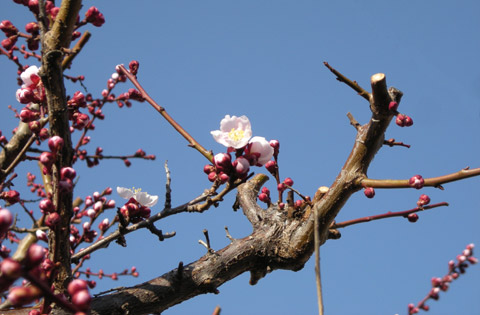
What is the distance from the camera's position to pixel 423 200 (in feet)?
7.60

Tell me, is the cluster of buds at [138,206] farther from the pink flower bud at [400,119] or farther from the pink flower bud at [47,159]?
the pink flower bud at [400,119]

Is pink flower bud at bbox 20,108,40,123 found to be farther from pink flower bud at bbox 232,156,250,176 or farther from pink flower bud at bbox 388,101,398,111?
pink flower bud at bbox 388,101,398,111

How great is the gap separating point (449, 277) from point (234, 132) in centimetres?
400

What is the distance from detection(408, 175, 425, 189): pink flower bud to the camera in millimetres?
1883

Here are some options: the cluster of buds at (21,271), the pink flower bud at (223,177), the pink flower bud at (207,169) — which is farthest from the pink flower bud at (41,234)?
the cluster of buds at (21,271)

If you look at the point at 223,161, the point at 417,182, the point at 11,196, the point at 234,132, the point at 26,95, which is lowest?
the point at 417,182

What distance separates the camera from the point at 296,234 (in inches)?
91.5

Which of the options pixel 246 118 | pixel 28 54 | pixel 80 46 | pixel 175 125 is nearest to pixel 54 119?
pixel 80 46

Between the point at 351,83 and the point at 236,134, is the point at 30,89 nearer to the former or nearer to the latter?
the point at 236,134

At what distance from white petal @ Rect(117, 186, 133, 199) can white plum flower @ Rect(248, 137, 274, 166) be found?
0.68 metres

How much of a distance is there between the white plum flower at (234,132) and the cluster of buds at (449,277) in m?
3.61

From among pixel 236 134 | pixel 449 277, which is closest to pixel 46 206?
pixel 236 134

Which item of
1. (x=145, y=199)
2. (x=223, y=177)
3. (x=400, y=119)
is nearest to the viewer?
(x=223, y=177)

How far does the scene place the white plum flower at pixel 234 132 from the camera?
1751mm
